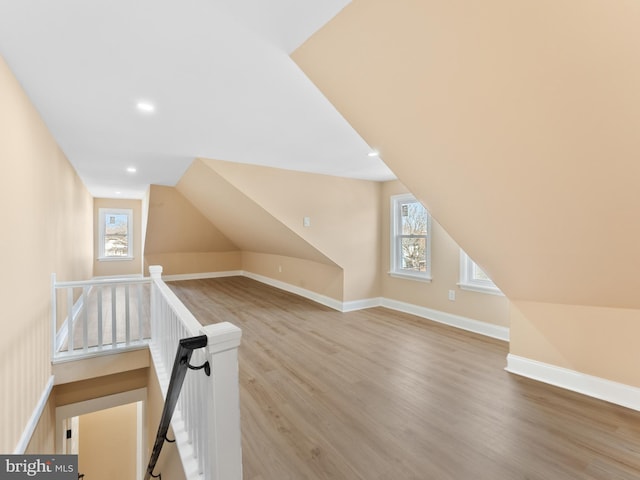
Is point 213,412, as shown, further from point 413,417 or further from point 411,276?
point 411,276

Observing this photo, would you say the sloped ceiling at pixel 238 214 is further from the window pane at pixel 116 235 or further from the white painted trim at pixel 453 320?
the window pane at pixel 116 235

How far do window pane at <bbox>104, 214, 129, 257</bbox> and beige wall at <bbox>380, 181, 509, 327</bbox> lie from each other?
6775 mm

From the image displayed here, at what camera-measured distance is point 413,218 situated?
4.59 meters

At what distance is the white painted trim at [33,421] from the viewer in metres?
2.01

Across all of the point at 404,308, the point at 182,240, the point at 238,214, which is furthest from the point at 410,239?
the point at 182,240

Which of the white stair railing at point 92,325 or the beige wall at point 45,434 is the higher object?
the white stair railing at point 92,325

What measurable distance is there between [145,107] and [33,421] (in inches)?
104

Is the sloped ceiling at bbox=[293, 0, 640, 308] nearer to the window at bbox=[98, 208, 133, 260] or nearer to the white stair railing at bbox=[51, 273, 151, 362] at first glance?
the white stair railing at bbox=[51, 273, 151, 362]

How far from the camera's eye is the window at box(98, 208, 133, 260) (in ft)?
24.0

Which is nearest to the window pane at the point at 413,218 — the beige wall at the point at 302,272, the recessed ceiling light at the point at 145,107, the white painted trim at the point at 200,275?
the beige wall at the point at 302,272

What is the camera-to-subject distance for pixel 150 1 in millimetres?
1223

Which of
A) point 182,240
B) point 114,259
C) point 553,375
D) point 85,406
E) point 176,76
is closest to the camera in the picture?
point 176,76

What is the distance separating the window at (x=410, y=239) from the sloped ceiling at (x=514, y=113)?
2225mm

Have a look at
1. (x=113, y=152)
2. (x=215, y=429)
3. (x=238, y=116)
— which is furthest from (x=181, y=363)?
(x=113, y=152)
